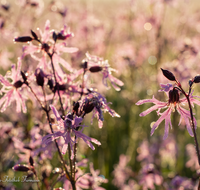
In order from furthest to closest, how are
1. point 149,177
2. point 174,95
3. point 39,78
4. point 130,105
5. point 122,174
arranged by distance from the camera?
point 130,105 → point 122,174 → point 149,177 → point 39,78 → point 174,95

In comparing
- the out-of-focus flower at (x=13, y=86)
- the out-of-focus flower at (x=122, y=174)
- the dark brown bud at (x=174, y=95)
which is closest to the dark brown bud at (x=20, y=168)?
the out-of-focus flower at (x=13, y=86)

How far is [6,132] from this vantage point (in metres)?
2.28

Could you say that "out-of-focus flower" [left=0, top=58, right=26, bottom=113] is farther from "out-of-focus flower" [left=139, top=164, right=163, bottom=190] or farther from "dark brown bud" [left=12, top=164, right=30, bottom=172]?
"out-of-focus flower" [left=139, top=164, right=163, bottom=190]

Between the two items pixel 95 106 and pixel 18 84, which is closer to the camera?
pixel 95 106

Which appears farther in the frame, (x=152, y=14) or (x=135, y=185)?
(x=152, y=14)

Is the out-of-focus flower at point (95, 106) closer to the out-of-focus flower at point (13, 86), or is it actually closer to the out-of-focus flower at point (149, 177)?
the out-of-focus flower at point (13, 86)

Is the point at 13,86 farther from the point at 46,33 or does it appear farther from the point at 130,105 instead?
the point at 130,105

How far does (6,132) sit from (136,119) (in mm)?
2632

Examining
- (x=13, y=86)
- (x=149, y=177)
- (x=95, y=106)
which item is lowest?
(x=149, y=177)

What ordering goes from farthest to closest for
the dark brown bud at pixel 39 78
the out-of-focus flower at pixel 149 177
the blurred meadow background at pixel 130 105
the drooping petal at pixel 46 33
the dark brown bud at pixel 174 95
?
the blurred meadow background at pixel 130 105 < the out-of-focus flower at pixel 149 177 < the drooping petal at pixel 46 33 < the dark brown bud at pixel 39 78 < the dark brown bud at pixel 174 95

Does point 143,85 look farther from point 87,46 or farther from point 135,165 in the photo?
point 135,165

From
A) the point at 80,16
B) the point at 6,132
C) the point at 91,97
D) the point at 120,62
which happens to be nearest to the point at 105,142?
the point at 120,62

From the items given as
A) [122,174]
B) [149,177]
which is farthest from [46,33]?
[122,174]

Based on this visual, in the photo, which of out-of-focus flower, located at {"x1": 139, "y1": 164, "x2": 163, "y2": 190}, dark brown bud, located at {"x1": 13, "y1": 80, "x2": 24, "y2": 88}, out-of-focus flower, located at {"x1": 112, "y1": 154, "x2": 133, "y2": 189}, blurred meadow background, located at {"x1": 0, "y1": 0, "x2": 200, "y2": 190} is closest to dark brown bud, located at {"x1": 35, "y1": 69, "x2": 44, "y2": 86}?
dark brown bud, located at {"x1": 13, "y1": 80, "x2": 24, "y2": 88}
